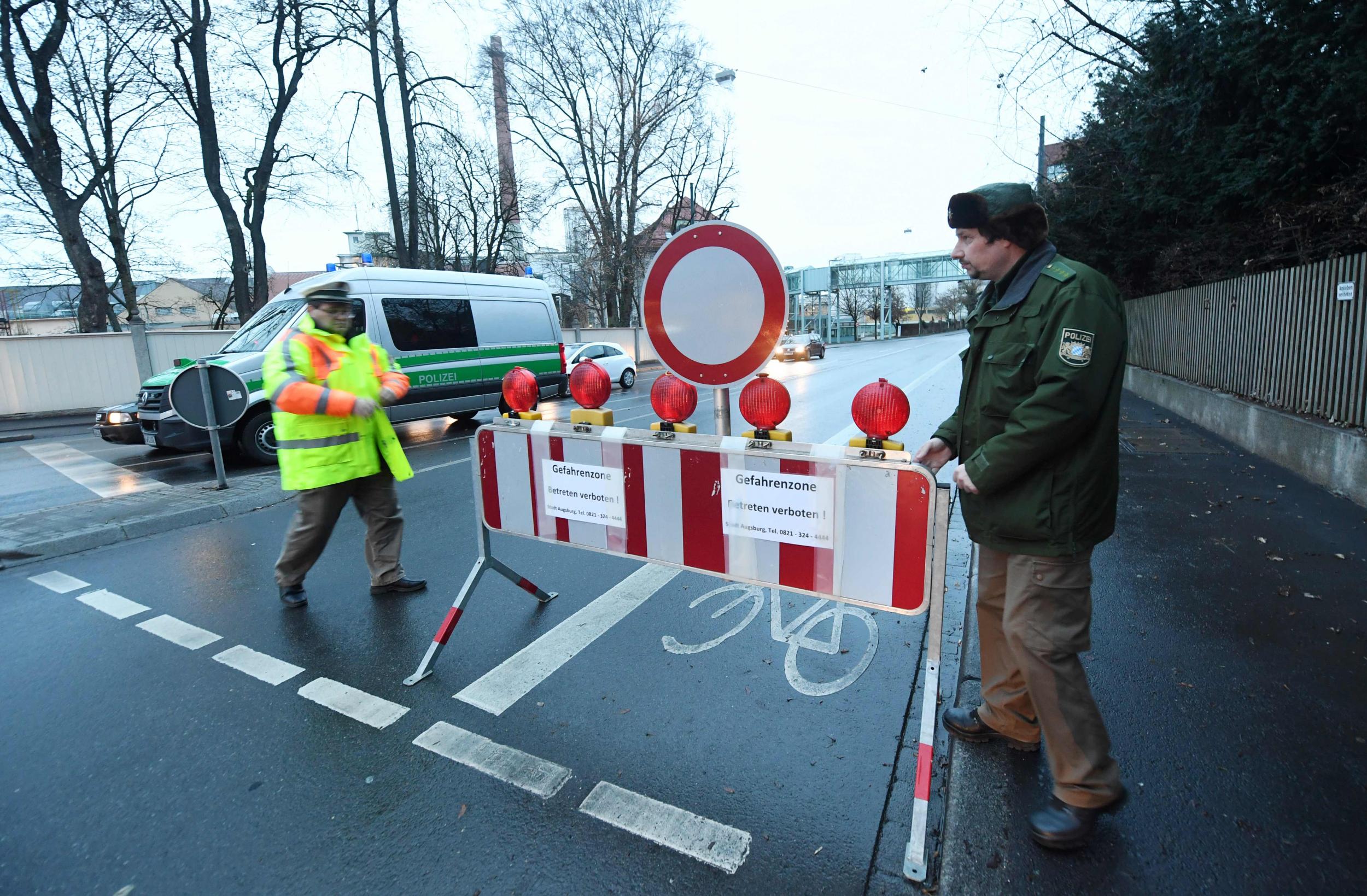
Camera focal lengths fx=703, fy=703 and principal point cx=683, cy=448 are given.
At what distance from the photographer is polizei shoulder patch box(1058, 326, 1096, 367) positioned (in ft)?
6.44

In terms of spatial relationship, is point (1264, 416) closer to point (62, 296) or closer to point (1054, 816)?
point (1054, 816)

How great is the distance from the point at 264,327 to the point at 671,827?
10.3 m

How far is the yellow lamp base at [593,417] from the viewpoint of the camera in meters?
3.12

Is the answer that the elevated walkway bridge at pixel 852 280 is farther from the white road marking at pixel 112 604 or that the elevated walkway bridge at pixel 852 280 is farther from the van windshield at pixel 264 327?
the white road marking at pixel 112 604

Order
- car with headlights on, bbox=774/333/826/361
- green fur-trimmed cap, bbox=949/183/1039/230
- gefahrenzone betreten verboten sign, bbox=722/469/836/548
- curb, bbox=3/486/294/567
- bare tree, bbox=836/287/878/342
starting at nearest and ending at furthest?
green fur-trimmed cap, bbox=949/183/1039/230
gefahrenzone betreten verboten sign, bbox=722/469/836/548
curb, bbox=3/486/294/567
car with headlights on, bbox=774/333/826/361
bare tree, bbox=836/287/878/342

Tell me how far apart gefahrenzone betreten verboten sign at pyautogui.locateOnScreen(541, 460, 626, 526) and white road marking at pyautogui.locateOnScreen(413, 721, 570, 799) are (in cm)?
100

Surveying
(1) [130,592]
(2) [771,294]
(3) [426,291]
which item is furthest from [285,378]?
(3) [426,291]

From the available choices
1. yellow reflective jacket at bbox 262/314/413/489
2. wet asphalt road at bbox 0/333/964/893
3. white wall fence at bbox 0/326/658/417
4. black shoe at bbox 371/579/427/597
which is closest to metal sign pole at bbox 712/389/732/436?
wet asphalt road at bbox 0/333/964/893

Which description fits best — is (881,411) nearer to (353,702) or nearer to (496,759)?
(496,759)

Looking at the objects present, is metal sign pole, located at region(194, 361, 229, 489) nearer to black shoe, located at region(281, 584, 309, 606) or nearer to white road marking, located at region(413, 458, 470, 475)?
white road marking, located at region(413, 458, 470, 475)

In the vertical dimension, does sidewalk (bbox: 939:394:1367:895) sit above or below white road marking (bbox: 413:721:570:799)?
above

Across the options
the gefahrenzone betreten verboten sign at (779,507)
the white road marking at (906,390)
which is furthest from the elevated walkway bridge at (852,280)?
the gefahrenzone betreten verboten sign at (779,507)

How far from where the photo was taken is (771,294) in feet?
8.74

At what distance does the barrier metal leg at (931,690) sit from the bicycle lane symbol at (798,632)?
892mm
